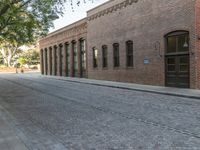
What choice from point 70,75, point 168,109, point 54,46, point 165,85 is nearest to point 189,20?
point 165,85

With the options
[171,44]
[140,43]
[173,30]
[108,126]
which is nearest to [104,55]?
[140,43]

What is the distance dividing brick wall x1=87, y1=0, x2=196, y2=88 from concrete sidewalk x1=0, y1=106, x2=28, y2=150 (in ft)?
46.4

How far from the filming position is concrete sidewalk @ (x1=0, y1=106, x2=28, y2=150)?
7.28m

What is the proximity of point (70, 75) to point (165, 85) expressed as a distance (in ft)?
71.5

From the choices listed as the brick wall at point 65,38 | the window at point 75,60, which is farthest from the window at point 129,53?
the window at point 75,60

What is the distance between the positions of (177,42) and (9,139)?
16.8 m

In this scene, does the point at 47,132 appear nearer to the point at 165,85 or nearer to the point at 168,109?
the point at 168,109

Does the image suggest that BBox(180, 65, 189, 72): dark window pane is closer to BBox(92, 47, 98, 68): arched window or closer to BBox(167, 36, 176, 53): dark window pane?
BBox(167, 36, 176, 53): dark window pane

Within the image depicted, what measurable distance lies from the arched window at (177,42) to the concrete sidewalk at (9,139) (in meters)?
14.5

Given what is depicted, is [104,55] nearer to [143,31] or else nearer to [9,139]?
[143,31]

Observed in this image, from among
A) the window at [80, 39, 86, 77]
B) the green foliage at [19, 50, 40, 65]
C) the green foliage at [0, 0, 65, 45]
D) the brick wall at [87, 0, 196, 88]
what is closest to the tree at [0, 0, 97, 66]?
the green foliage at [0, 0, 65, 45]

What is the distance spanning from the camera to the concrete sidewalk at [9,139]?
728cm

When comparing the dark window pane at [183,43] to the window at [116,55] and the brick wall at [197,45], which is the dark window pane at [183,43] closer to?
the brick wall at [197,45]

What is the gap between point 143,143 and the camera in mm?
7781
